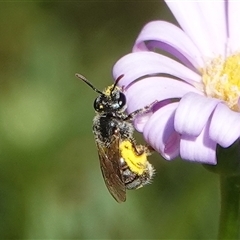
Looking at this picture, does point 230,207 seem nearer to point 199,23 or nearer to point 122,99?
point 122,99

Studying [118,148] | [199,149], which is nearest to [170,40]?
[118,148]

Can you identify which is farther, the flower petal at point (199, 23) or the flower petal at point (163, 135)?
the flower petal at point (199, 23)

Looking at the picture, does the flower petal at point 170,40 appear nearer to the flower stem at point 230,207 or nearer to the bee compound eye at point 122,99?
the bee compound eye at point 122,99

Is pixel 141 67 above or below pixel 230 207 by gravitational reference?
above

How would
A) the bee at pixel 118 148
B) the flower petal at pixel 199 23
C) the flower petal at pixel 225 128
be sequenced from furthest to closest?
the flower petal at pixel 199 23
the bee at pixel 118 148
the flower petal at pixel 225 128

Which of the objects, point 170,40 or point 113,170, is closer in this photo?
point 113,170

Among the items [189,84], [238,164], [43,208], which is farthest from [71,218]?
[238,164]

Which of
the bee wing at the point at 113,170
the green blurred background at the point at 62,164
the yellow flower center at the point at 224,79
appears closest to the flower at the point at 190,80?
the yellow flower center at the point at 224,79
